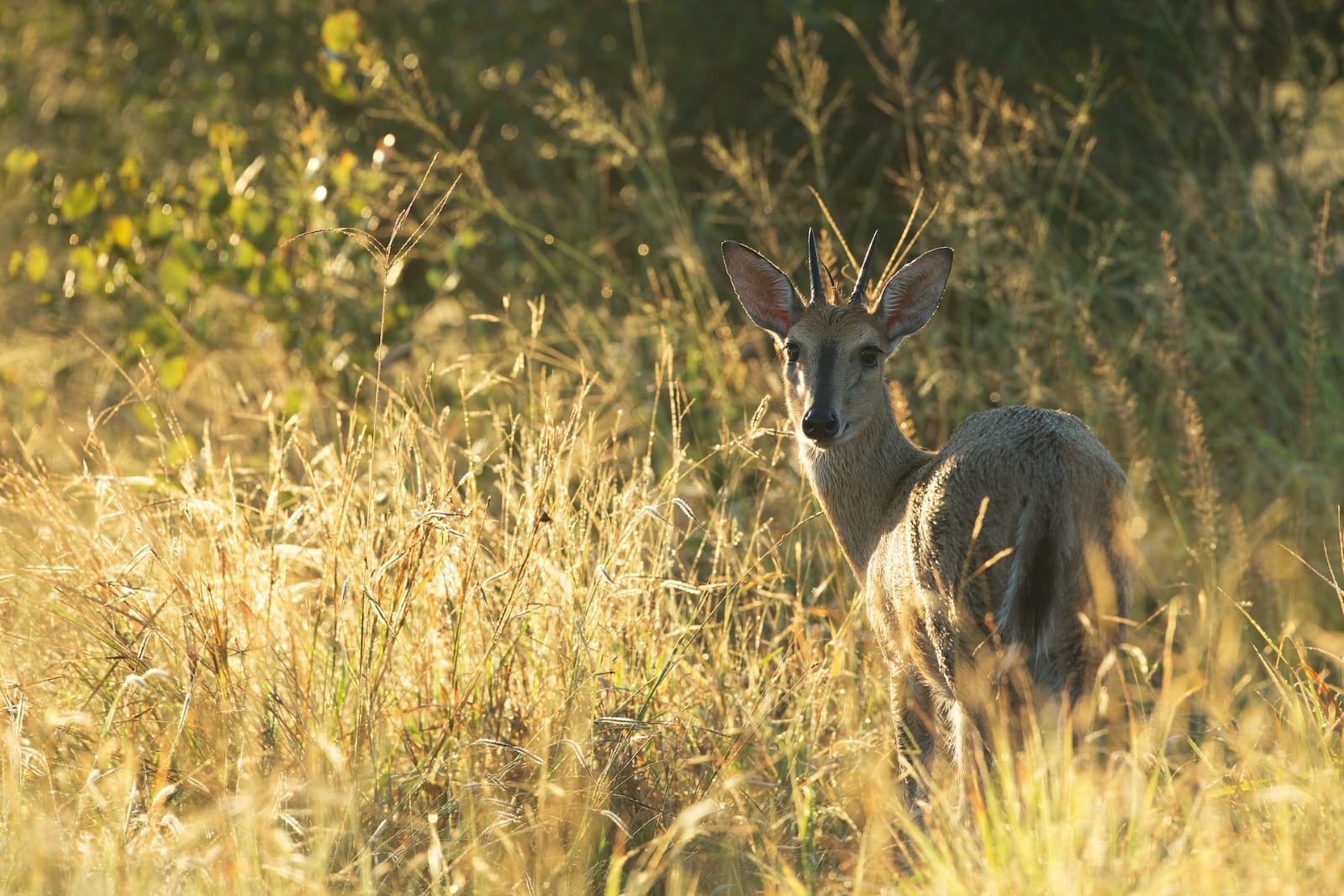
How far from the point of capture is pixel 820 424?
460 centimetres

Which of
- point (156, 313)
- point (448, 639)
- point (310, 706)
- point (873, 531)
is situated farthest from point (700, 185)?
point (310, 706)

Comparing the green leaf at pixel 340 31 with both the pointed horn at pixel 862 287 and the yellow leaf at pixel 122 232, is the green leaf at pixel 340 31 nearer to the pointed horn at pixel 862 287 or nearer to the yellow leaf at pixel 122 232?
the yellow leaf at pixel 122 232

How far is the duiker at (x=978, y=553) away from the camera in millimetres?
3838

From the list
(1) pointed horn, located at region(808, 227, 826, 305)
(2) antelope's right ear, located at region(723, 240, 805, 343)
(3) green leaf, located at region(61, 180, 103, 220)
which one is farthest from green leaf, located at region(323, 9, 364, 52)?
(1) pointed horn, located at region(808, 227, 826, 305)

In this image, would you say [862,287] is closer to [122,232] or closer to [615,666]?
[615,666]

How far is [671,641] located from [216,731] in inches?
53.3

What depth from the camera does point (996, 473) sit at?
3.97m

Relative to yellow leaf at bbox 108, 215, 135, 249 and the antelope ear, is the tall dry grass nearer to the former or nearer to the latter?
the antelope ear

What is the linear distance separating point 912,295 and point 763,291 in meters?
0.49

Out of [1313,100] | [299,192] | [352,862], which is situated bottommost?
[352,862]

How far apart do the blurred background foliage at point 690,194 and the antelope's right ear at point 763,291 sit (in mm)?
588

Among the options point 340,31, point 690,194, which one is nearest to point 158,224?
point 340,31

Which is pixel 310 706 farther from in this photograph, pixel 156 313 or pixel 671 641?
pixel 156 313

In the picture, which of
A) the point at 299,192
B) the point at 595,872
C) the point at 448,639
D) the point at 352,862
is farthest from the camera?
the point at 299,192
